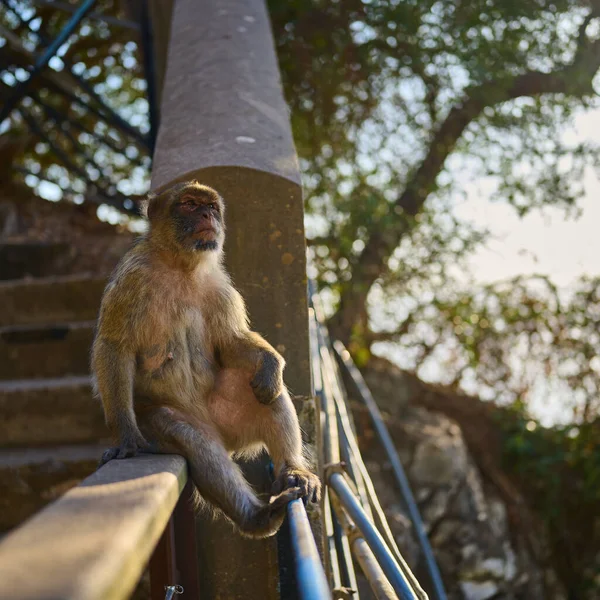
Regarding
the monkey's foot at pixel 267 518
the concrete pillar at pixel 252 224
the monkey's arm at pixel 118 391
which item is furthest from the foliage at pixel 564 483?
the monkey's arm at pixel 118 391

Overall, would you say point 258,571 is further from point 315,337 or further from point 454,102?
point 454,102

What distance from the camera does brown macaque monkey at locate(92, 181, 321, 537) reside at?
2293 mm

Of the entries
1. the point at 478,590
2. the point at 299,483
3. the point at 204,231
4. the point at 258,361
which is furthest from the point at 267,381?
the point at 478,590

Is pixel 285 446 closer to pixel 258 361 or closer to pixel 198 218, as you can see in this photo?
pixel 258 361

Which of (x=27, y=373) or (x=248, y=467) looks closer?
(x=248, y=467)

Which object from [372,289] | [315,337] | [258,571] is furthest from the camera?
[372,289]

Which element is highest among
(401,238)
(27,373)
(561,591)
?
(401,238)

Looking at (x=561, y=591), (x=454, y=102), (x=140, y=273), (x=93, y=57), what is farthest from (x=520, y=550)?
(x=93, y=57)

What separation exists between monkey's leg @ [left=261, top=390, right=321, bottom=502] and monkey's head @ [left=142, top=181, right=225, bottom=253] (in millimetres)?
592

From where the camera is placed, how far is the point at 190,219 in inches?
104

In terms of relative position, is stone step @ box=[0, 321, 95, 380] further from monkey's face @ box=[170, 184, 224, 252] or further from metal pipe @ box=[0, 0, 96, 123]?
metal pipe @ box=[0, 0, 96, 123]

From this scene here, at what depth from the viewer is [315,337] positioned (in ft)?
11.3

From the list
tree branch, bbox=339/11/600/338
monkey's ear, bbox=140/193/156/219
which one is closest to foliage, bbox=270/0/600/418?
tree branch, bbox=339/11/600/338

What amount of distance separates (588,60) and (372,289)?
2438 mm
